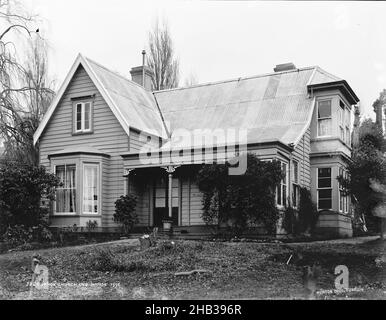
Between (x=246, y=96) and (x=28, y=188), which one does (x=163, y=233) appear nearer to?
(x=28, y=188)

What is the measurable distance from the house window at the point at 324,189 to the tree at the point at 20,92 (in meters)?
12.4

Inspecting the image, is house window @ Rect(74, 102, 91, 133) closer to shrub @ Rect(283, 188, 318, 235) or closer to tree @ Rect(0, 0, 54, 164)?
tree @ Rect(0, 0, 54, 164)

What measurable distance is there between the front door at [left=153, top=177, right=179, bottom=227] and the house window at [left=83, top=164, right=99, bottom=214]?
2.54 meters

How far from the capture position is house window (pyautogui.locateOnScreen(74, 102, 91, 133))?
21.7m

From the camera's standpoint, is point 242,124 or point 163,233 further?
point 242,124

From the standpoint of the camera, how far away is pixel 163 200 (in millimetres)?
21688

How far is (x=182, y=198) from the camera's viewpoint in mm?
21172

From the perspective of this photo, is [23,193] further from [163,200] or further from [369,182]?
[369,182]

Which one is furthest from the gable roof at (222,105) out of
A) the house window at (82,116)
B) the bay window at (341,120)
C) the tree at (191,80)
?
the tree at (191,80)

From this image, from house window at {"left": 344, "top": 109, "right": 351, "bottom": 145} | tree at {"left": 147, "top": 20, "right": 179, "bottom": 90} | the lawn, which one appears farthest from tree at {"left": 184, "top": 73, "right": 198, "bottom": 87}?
the lawn
